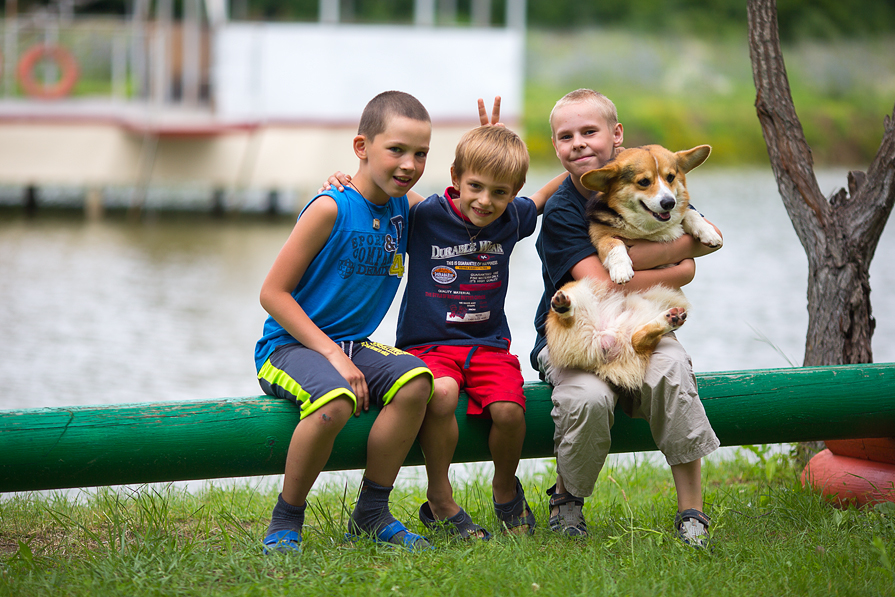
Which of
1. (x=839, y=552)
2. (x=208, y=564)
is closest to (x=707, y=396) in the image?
(x=839, y=552)

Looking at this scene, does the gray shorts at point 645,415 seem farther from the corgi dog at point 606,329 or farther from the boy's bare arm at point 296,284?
the boy's bare arm at point 296,284

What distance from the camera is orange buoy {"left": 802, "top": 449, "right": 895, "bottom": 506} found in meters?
3.25

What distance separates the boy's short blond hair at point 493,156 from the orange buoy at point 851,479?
1.71m

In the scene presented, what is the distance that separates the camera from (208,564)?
2629mm

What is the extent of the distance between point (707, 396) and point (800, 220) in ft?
4.08

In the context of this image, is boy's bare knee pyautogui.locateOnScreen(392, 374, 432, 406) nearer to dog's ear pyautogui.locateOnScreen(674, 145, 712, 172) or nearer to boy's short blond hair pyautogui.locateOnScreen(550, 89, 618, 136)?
boy's short blond hair pyautogui.locateOnScreen(550, 89, 618, 136)

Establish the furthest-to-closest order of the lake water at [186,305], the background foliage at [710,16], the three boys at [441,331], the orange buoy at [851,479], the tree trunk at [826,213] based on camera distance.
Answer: the background foliage at [710,16] → the lake water at [186,305] → the tree trunk at [826,213] → the orange buoy at [851,479] → the three boys at [441,331]

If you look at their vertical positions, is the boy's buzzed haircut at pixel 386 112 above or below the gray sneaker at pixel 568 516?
above

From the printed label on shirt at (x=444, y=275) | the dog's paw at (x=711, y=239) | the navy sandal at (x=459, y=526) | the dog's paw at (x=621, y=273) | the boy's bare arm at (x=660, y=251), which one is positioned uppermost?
the dog's paw at (x=711, y=239)

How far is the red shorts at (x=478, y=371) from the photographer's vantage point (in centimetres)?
287

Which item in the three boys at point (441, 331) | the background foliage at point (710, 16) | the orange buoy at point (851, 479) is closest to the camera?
the three boys at point (441, 331)

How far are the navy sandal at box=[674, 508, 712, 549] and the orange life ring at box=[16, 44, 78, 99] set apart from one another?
13293 millimetres

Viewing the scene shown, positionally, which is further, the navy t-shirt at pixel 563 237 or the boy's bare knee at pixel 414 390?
the navy t-shirt at pixel 563 237

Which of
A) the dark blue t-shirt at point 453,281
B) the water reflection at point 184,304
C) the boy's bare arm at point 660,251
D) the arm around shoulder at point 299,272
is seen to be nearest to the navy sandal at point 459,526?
the dark blue t-shirt at point 453,281
